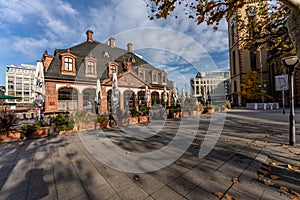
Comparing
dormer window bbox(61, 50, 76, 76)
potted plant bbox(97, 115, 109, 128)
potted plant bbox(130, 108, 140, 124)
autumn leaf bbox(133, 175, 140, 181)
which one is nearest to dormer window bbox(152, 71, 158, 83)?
dormer window bbox(61, 50, 76, 76)

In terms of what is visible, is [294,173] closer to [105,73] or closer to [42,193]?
[42,193]

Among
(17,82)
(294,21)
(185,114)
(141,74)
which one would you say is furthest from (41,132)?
(17,82)

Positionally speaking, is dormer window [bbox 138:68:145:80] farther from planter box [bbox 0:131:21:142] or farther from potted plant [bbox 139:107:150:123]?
planter box [bbox 0:131:21:142]

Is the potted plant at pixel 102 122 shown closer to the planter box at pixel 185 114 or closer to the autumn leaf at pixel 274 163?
the autumn leaf at pixel 274 163

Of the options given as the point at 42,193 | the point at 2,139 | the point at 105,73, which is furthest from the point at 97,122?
the point at 105,73

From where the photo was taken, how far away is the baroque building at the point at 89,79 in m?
12.6

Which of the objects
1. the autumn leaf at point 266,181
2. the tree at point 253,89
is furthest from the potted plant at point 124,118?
the tree at point 253,89

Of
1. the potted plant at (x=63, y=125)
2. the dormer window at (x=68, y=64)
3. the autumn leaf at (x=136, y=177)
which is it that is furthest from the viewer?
the dormer window at (x=68, y=64)

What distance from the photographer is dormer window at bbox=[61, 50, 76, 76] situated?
43.4 ft

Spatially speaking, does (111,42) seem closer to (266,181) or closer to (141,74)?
(141,74)

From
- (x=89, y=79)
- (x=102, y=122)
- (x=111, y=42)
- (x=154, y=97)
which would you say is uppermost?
(x=111, y=42)

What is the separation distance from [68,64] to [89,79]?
98.9 inches

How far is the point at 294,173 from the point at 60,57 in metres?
17.6

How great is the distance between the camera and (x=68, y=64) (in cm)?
1366
